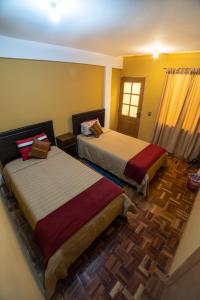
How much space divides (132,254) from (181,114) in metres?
3.16

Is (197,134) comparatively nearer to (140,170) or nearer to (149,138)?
(149,138)

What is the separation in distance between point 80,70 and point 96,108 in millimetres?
1074

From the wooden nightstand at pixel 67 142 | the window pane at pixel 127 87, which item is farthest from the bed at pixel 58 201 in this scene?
the window pane at pixel 127 87

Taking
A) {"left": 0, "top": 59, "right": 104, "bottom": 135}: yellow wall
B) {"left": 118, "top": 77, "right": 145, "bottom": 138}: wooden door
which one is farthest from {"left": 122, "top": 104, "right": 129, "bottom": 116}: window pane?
{"left": 0, "top": 59, "right": 104, "bottom": 135}: yellow wall

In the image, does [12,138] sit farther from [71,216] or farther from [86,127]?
[71,216]

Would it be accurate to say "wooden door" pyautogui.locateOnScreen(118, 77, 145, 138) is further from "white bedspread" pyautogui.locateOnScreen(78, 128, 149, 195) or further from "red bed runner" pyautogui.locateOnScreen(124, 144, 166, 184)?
"red bed runner" pyautogui.locateOnScreen(124, 144, 166, 184)

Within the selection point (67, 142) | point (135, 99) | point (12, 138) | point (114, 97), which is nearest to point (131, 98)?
point (135, 99)

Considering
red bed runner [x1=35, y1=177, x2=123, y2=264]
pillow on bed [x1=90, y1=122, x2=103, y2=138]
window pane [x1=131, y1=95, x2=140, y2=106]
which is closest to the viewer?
red bed runner [x1=35, y1=177, x2=123, y2=264]

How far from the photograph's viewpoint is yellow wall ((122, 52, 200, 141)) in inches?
126

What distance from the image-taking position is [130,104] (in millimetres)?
4500

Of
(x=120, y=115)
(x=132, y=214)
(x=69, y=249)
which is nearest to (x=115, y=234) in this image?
(x=132, y=214)

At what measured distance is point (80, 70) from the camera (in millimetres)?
3355

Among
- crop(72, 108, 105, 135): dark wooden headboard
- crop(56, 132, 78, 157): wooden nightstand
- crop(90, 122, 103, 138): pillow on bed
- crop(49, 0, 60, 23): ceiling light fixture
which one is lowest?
crop(56, 132, 78, 157): wooden nightstand

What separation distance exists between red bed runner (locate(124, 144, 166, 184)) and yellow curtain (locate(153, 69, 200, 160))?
1.15 meters
